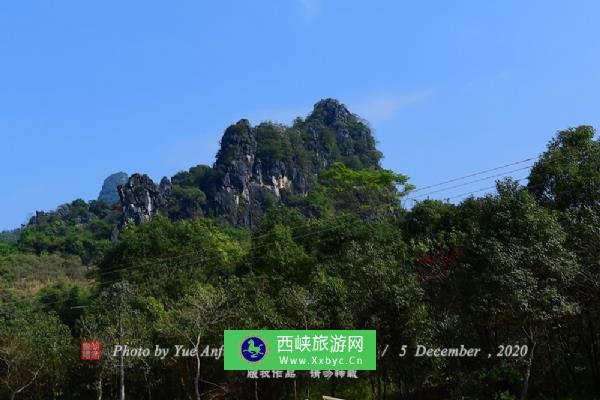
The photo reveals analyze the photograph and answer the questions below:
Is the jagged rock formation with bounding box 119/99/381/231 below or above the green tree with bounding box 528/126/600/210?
above

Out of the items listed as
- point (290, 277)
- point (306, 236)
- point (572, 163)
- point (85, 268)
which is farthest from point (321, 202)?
point (572, 163)

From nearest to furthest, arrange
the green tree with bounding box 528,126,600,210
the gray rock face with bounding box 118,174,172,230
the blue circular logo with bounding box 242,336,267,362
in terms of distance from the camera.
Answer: the blue circular logo with bounding box 242,336,267,362 < the green tree with bounding box 528,126,600,210 < the gray rock face with bounding box 118,174,172,230

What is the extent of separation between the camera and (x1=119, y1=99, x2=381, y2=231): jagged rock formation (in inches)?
3059

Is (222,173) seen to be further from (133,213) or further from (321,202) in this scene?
(321,202)

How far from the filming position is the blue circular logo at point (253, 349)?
51.1 feet

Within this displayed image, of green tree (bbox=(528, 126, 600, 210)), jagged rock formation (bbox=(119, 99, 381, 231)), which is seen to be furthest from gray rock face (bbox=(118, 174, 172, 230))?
green tree (bbox=(528, 126, 600, 210))

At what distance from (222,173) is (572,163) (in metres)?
61.4

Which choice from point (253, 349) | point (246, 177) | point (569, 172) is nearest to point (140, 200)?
point (246, 177)

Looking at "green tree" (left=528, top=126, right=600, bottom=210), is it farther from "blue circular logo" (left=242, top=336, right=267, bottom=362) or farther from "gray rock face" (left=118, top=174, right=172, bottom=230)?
"gray rock face" (left=118, top=174, right=172, bottom=230)

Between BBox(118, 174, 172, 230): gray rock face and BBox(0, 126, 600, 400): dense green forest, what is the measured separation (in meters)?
34.6

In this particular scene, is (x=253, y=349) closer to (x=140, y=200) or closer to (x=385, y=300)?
(x=385, y=300)

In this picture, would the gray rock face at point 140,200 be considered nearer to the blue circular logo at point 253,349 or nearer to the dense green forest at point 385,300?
Answer: the dense green forest at point 385,300

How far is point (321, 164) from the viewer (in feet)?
298

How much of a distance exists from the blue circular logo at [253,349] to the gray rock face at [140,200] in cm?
6233
